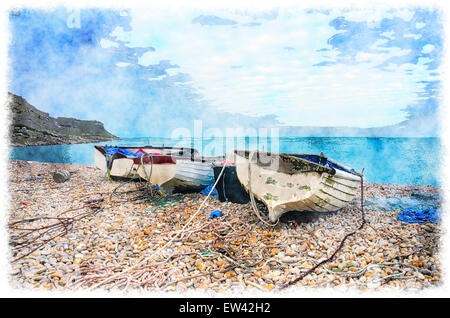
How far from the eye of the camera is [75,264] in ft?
10.4

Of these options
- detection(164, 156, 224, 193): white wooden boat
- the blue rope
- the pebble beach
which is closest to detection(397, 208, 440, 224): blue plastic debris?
the blue rope

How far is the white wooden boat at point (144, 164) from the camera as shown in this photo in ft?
19.2

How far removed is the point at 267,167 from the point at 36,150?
14025 millimetres

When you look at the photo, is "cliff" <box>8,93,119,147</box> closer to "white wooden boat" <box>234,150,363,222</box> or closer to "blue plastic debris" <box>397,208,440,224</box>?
"white wooden boat" <box>234,150,363,222</box>

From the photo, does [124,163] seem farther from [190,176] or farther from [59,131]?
[59,131]

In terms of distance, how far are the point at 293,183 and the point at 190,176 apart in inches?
125

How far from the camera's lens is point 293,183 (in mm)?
3904

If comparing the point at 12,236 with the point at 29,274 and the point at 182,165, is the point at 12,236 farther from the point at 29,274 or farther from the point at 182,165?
the point at 182,165

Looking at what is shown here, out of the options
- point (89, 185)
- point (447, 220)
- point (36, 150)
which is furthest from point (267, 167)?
point (36, 150)

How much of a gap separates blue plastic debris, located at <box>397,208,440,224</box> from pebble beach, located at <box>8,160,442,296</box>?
0.18 meters

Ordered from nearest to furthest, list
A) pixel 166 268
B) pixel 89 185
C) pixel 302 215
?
pixel 166 268
pixel 302 215
pixel 89 185

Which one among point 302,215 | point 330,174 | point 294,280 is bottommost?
point 294,280

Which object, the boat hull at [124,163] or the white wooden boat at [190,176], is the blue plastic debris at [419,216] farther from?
the boat hull at [124,163]

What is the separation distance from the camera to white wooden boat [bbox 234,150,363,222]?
3.71m
